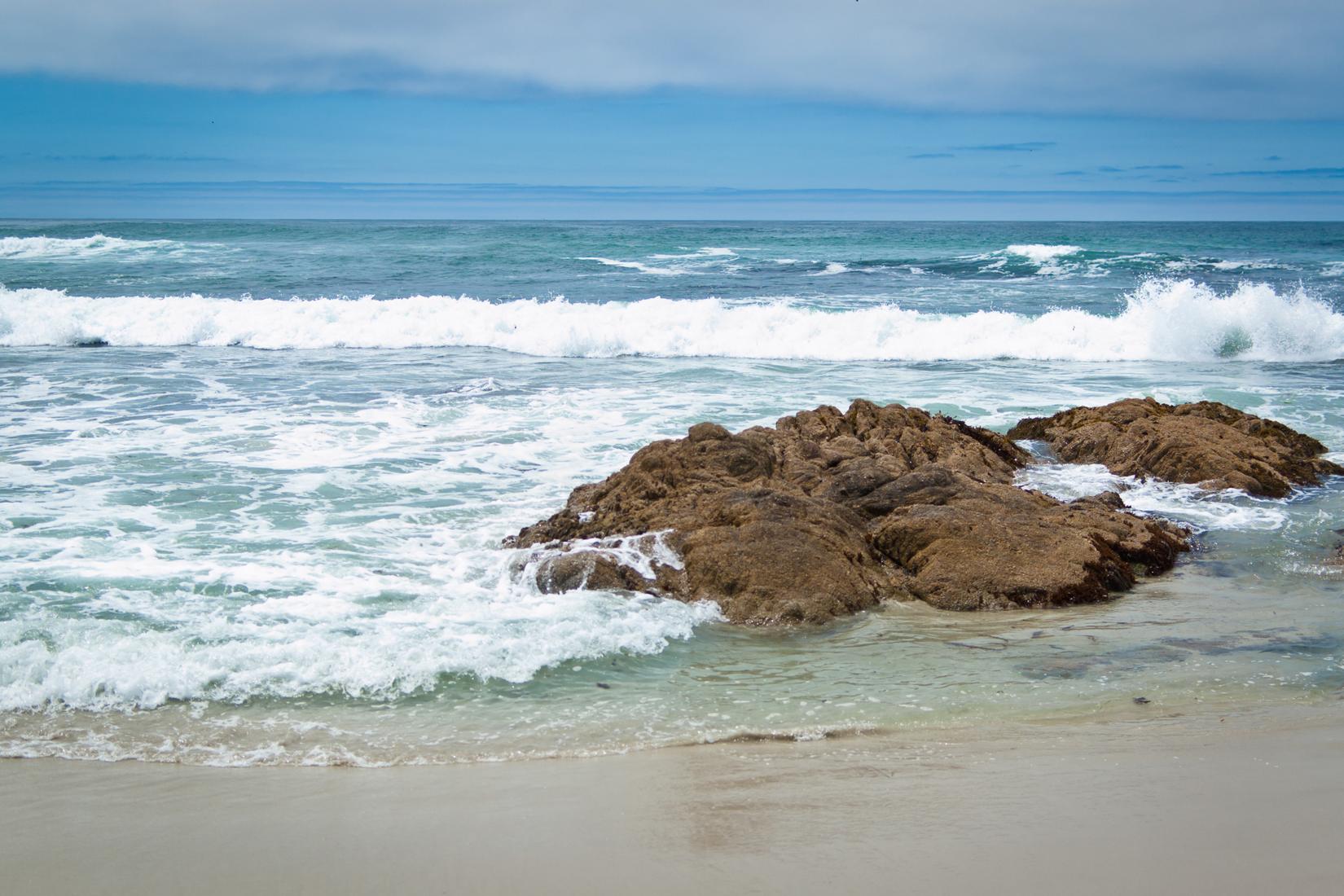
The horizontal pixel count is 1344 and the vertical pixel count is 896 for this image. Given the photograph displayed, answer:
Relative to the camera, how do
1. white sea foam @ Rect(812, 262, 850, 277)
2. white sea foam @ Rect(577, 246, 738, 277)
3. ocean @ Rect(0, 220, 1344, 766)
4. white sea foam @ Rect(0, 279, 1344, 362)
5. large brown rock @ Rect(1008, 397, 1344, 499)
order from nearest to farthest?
ocean @ Rect(0, 220, 1344, 766), large brown rock @ Rect(1008, 397, 1344, 499), white sea foam @ Rect(0, 279, 1344, 362), white sea foam @ Rect(812, 262, 850, 277), white sea foam @ Rect(577, 246, 738, 277)

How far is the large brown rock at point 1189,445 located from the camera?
8.71m

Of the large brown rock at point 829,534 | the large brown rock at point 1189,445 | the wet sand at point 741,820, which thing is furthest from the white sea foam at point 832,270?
the wet sand at point 741,820

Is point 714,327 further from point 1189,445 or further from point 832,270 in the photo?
point 832,270

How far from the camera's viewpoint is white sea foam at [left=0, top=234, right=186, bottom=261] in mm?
35638

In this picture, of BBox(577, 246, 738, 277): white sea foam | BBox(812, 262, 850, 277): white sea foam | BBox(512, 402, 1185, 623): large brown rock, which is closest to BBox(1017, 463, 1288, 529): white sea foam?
BBox(512, 402, 1185, 623): large brown rock

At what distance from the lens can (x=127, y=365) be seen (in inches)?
622

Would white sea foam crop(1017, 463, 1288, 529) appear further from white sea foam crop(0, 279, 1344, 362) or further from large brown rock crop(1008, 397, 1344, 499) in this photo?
white sea foam crop(0, 279, 1344, 362)

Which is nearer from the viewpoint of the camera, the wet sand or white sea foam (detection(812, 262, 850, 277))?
the wet sand

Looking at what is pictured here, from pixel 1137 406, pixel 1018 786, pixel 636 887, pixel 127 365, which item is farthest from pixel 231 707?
pixel 127 365

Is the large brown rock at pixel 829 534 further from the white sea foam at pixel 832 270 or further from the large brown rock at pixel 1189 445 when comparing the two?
the white sea foam at pixel 832 270

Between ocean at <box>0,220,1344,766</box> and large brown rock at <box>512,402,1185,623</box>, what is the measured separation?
0.22 m

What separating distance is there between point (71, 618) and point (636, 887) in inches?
153

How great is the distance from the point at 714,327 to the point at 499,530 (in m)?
12.2

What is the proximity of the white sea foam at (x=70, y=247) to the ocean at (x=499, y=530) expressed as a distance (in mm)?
14785
